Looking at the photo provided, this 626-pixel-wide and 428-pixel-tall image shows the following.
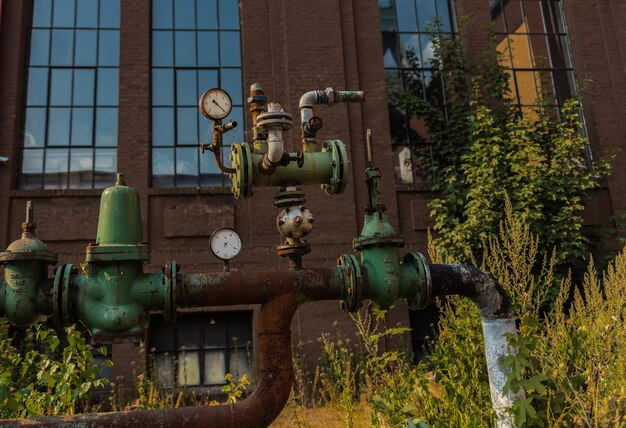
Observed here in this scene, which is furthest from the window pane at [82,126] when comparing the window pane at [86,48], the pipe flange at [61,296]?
the pipe flange at [61,296]

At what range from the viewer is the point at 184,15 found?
8898mm

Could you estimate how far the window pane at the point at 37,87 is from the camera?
829 cm

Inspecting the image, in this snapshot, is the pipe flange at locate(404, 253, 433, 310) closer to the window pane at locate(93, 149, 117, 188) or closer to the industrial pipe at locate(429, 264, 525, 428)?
the industrial pipe at locate(429, 264, 525, 428)

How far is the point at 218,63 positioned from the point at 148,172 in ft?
7.43

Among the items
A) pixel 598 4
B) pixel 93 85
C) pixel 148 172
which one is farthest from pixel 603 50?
pixel 93 85

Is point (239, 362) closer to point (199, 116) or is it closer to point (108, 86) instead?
point (199, 116)

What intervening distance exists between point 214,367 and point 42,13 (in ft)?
21.0

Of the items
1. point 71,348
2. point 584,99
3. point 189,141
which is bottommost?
point 71,348

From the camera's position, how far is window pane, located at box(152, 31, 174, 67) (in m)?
8.63

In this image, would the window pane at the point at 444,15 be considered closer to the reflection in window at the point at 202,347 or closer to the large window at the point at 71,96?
the large window at the point at 71,96

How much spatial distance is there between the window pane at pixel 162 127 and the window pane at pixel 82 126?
39.0 inches

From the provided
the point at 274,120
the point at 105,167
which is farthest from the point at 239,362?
the point at 274,120

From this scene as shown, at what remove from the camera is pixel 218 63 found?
8789 millimetres

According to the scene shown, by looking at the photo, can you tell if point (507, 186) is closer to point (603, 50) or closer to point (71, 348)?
point (603, 50)
